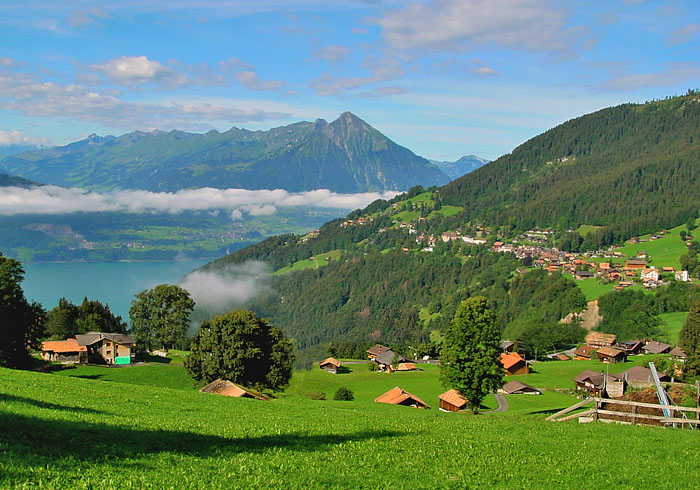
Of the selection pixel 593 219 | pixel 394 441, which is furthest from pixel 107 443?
pixel 593 219

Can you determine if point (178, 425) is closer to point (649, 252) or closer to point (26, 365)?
point (26, 365)

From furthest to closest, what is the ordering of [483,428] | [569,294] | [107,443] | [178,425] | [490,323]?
[569,294] < [490,323] < [483,428] < [178,425] < [107,443]

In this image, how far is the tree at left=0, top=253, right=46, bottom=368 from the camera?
139ft

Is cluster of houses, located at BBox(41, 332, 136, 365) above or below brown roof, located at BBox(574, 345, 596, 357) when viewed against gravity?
above

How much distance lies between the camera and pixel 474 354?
109 feet

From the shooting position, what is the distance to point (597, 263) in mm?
158000

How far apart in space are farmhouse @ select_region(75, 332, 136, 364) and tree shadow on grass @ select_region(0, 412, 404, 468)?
47436mm

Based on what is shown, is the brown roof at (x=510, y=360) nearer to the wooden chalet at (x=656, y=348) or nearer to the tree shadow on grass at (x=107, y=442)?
the wooden chalet at (x=656, y=348)

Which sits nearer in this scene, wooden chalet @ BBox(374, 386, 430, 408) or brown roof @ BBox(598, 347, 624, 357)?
wooden chalet @ BBox(374, 386, 430, 408)

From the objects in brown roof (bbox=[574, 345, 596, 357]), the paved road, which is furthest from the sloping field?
brown roof (bbox=[574, 345, 596, 357])

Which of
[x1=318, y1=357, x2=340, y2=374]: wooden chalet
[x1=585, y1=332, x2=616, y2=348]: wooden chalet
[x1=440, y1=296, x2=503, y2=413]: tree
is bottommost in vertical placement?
[x1=318, y1=357, x2=340, y2=374]: wooden chalet

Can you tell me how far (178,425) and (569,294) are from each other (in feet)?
421

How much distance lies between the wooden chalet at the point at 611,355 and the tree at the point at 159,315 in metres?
57.0

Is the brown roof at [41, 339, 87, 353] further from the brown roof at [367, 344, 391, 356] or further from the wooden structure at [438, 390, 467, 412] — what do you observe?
the brown roof at [367, 344, 391, 356]
